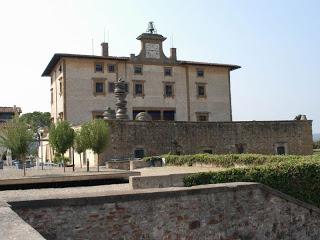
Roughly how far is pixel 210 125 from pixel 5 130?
18.0 metres

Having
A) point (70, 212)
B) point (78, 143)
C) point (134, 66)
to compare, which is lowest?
point (70, 212)

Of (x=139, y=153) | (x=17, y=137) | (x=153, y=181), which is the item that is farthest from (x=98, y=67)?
(x=153, y=181)

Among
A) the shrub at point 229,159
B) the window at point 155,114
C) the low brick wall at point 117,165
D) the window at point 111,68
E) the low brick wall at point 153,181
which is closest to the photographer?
the low brick wall at point 153,181

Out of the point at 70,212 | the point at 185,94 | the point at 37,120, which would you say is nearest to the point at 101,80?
the point at 185,94

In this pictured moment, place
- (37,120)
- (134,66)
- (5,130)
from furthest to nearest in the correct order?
(37,120) → (134,66) → (5,130)

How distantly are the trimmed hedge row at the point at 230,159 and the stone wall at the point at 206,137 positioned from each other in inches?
195

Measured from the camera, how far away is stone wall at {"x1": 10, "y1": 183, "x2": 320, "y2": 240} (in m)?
8.93

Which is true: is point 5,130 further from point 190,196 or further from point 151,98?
point 151,98

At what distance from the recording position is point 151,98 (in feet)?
144

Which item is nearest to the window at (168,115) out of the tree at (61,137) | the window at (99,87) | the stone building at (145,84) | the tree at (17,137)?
the stone building at (145,84)

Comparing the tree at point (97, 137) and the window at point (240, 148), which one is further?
the window at point (240, 148)

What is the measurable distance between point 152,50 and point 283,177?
3080 centimetres

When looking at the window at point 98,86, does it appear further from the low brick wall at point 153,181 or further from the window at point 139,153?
the low brick wall at point 153,181

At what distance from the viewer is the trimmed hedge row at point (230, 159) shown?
1916 cm
